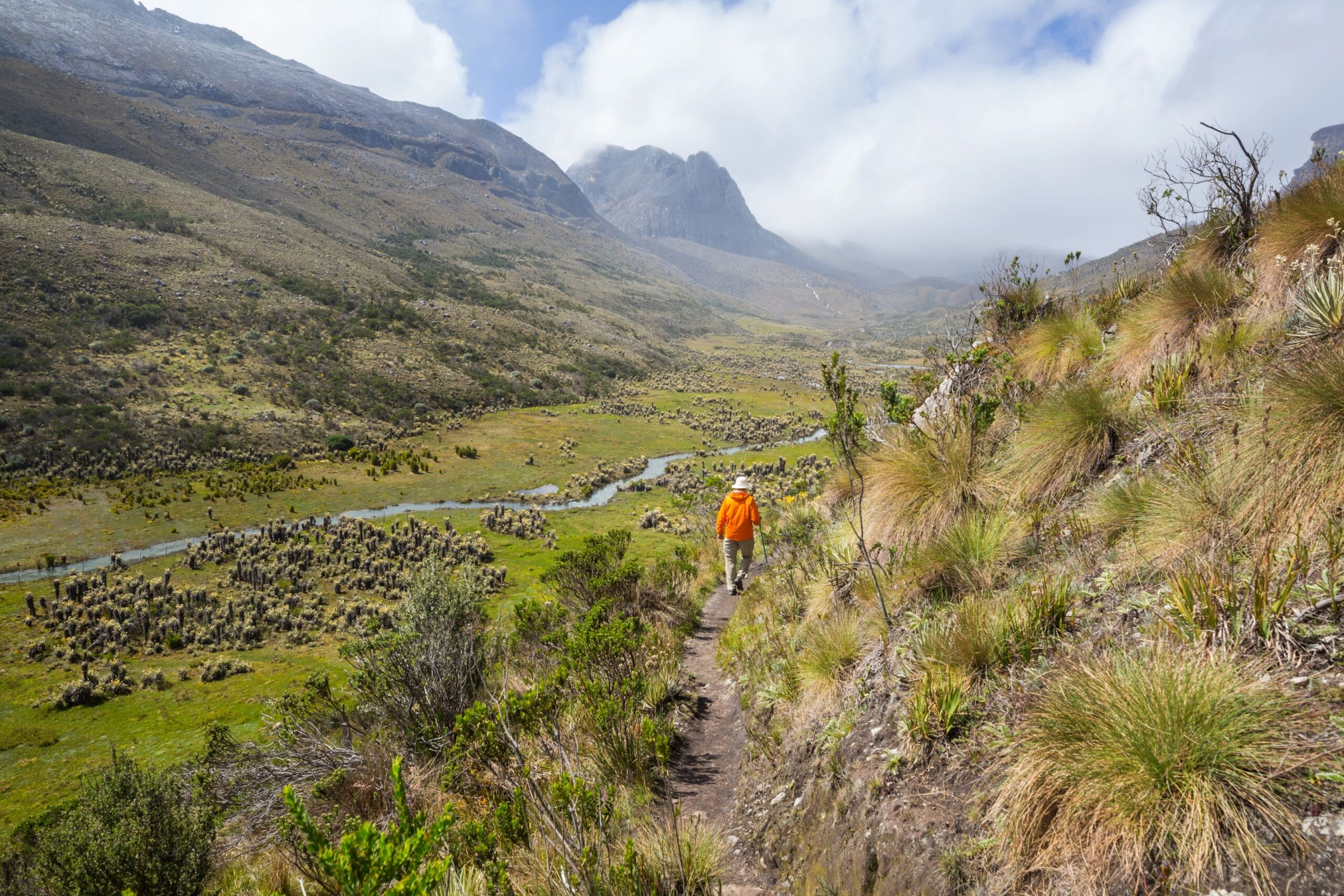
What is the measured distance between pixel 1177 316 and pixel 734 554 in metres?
7.74

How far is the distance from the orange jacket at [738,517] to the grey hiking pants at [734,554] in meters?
0.20

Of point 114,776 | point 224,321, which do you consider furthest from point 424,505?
point 224,321

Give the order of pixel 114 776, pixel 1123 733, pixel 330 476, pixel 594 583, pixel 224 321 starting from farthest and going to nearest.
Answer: pixel 224 321 → pixel 330 476 → pixel 594 583 → pixel 114 776 → pixel 1123 733

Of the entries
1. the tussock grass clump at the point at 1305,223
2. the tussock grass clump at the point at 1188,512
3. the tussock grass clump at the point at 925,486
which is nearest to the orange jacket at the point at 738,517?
the tussock grass clump at the point at 925,486

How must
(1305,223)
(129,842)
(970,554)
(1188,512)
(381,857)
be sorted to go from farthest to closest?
(1305,223) → (970,554) → (129,842) → (1188,512) → (381,857)

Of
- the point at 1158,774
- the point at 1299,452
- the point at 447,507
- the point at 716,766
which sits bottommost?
the point at 447,507

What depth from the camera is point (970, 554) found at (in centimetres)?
492

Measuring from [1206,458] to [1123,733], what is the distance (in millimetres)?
2621

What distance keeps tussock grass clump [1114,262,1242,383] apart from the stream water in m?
26.3

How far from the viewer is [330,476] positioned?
3206cm

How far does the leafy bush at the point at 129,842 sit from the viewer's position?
4238 mm

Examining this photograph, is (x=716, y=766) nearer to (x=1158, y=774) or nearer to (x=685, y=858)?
(x=685, y=858)

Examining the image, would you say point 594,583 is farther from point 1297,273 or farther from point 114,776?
point 1297,273

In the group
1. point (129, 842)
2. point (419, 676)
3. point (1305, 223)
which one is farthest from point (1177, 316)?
point (129, 842)
